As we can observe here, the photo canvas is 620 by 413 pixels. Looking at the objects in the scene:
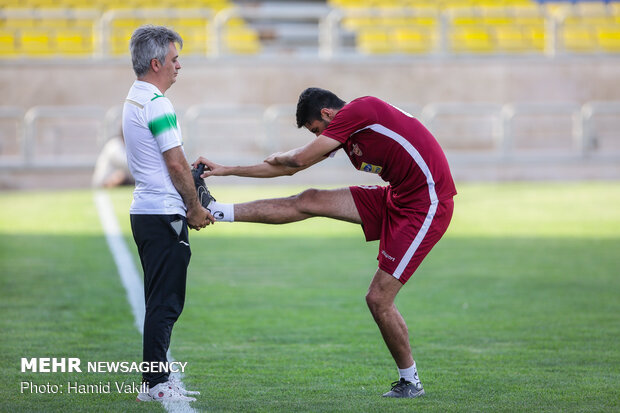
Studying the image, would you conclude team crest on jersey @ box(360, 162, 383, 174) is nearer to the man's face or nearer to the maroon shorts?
the maroon shorts

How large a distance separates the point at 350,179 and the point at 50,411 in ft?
55.2

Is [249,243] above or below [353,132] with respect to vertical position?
below

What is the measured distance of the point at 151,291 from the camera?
5316mm

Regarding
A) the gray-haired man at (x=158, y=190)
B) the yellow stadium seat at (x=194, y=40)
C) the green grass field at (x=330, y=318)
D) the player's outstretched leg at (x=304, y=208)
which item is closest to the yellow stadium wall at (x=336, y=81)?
the yellow stadium seat at (x=194, y=40)

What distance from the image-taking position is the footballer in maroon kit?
5.68m

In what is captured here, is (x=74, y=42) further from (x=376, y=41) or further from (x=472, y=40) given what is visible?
(x=472, y=40)

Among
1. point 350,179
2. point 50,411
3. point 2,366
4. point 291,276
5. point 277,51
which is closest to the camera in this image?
point 50,411

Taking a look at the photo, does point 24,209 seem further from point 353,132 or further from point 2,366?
point 353,132

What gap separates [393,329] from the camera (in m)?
5.68

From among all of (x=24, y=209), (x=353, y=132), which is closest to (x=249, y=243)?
(x=24, y=209)

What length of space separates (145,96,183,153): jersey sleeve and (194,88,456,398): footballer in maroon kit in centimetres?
78

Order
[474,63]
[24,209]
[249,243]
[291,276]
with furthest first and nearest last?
[474,63], [24,209], [249,243], [291,276]

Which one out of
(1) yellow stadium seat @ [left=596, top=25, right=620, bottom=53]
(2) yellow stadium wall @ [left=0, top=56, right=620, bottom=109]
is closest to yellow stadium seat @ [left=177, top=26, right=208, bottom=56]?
(2) yellow stadium wall @ [left=0, top=56, right=620, bottom=109]

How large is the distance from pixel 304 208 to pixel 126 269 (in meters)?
5.18
